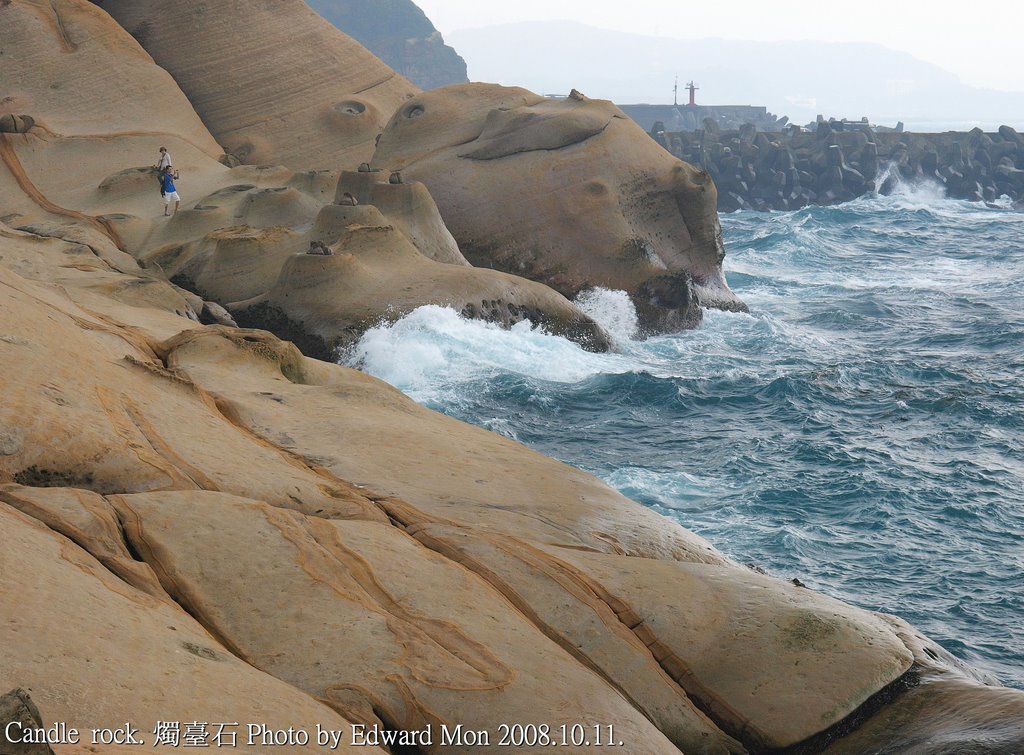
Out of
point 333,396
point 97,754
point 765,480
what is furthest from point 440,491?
point 765,480

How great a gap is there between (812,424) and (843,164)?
35333 mm

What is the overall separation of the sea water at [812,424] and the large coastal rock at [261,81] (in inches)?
367

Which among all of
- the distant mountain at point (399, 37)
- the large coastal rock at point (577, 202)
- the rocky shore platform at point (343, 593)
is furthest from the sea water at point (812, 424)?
the distant mountain at point (399, 37)

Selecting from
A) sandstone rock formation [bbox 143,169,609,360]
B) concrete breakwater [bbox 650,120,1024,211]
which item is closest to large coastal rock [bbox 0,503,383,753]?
sandstone rock formation [bbox 143,169,609,360]

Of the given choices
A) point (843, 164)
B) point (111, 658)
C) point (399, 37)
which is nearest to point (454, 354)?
point (111, 658)

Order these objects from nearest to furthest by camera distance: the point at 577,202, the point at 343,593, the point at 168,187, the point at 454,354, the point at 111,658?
the point at 111,658
the point at 343,593
the point at 454,354
the point at 168,187
the point at 577,202

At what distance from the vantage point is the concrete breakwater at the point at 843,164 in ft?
150

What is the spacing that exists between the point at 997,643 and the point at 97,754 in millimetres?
7647

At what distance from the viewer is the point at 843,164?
154 feet

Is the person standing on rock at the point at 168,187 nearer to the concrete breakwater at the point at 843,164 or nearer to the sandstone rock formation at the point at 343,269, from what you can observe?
the sandstone rock formation at the point at 343,269

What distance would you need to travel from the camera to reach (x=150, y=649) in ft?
14.4

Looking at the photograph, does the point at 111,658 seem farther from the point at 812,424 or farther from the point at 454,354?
the point at 812,424

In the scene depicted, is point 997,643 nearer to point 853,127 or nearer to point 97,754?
point 97,754

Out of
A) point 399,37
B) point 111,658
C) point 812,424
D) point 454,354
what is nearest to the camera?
point 111,658
